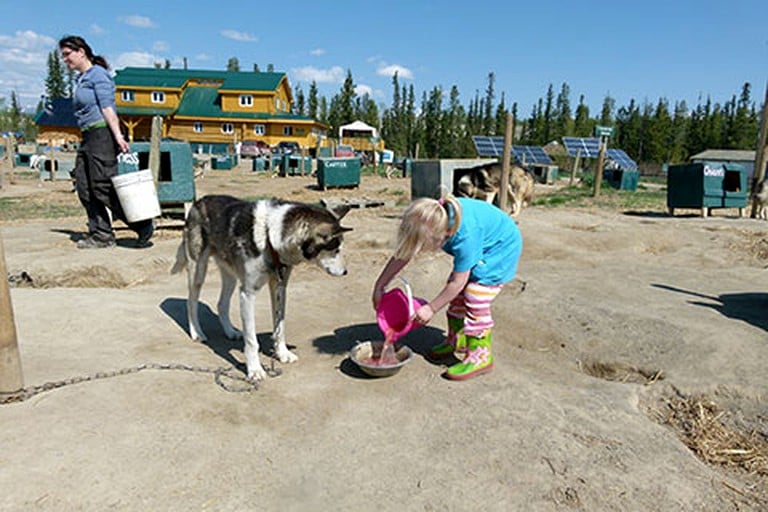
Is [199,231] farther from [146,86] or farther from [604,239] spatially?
[146,86]

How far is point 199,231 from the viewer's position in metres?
4.20

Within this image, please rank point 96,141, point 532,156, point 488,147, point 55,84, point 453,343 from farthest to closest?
point 55,84
point 532,156
point 488,147
point 96,141
point 453,343

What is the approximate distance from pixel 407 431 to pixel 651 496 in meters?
1.28

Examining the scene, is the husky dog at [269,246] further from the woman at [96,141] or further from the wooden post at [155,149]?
the wooden post at [155,149]

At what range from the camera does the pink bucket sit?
12.1 ft

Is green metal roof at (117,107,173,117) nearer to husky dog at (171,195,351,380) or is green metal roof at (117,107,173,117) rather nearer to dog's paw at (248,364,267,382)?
husky dog at (171,195,351,380)

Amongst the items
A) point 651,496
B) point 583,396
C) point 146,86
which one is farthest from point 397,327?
point 146,86

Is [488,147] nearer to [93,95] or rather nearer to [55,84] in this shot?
[93,95]

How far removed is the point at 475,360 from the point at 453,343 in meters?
0.47

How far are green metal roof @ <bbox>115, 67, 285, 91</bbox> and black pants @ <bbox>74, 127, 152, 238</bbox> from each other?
44378 millimetres

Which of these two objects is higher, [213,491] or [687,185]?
[687,185]

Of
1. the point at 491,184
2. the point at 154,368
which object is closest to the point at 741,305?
the point at 154,368

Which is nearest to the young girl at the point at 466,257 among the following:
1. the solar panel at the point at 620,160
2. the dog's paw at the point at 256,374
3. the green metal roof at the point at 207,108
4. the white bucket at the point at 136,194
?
the dog's paw at the point at 256,374

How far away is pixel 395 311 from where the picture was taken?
3.81 metres
